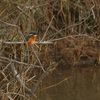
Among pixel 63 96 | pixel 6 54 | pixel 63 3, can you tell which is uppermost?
pixel 63 3

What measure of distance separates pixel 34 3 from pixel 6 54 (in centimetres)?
139

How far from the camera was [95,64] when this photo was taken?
903 centimetres

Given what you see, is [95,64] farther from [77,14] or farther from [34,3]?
[34,3]

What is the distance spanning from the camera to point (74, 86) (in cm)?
797

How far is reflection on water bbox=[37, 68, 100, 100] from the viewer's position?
24.3 ft

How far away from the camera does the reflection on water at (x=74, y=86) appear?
7410mm

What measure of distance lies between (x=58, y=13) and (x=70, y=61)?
0.98 m

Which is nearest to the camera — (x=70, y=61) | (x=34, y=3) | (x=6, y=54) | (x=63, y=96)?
(x=6, y=54)

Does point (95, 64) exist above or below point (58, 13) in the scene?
below

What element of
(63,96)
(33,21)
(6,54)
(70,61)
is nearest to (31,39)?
(6,54)

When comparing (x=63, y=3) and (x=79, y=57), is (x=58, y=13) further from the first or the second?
(x=79, y=57)

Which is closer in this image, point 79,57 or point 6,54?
point 6,54

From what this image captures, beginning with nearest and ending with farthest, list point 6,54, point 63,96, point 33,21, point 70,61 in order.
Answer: point 6,54 → point 63,96 → point 33,21 → point 70,61

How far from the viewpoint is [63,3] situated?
927 cm
